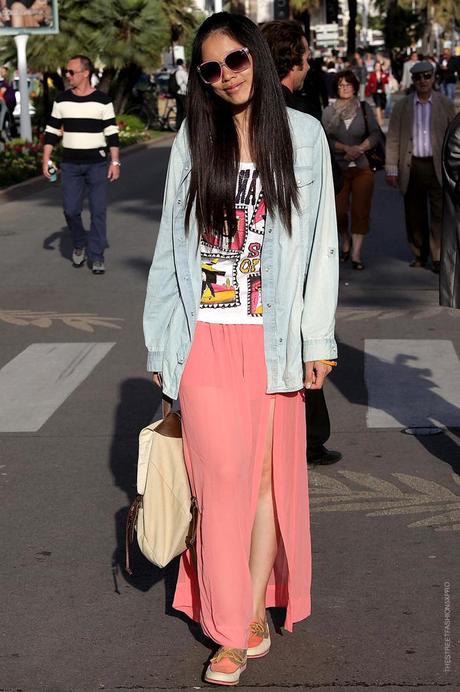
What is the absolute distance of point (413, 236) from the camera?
1301cm

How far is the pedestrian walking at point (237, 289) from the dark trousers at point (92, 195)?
29.1 feet

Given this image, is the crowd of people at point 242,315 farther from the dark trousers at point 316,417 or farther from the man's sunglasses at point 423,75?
the man's sunglasses at point 423,75

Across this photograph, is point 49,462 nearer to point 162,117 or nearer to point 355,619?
point 355,619

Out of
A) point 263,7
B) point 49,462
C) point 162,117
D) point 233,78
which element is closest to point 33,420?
point 49,462

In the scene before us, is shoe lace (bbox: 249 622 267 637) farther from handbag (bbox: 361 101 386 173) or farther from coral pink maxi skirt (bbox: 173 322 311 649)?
handbag (bbox: 361 101 386 173)

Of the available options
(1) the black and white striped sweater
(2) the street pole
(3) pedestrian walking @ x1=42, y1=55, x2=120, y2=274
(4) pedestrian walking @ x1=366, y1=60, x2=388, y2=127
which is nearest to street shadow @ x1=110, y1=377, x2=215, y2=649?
(3) pedestrian walking @ x1=42, y1=55, x2=120, y2=274

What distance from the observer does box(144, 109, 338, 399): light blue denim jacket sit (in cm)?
403

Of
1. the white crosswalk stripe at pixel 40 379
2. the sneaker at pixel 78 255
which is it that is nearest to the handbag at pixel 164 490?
the white crosswalk stripe at pixel 40 379

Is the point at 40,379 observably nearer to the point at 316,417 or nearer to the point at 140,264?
the point at 316,417

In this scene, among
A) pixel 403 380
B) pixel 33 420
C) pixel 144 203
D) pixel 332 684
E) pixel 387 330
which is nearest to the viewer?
pixel 332 684

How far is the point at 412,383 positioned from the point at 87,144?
5398 mm

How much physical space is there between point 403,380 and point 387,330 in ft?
5.42

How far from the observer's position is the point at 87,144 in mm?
12883

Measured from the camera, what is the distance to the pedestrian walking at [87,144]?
1290 centimetres
